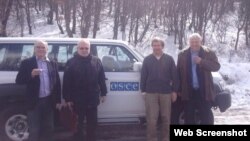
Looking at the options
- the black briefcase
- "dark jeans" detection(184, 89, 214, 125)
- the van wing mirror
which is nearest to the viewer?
"dark jeans" detection(184, 89, 214, 125)

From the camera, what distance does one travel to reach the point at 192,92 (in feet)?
22.2

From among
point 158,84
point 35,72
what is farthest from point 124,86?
point 35,72

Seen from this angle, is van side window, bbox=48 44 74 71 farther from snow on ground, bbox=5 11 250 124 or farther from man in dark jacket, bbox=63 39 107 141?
snow on ground, bbox=5 11 250 124

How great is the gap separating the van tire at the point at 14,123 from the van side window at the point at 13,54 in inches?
27.9

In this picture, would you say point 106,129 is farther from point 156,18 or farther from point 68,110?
point 156,18

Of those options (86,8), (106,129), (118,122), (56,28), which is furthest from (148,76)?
(56,28)

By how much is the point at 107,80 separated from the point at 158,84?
1138 millimetres

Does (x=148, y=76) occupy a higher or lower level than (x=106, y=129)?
higher

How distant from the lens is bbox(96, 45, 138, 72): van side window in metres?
7.37

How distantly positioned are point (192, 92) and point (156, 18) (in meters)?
17.9

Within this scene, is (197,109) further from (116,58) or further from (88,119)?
(88,119)

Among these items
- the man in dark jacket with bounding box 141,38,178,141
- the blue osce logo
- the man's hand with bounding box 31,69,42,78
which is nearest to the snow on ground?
the blue osce logo

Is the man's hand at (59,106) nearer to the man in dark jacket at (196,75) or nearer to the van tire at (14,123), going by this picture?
the van tire at (14,123)

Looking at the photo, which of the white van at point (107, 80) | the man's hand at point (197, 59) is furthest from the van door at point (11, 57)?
the man's hand at point (197, 59)
